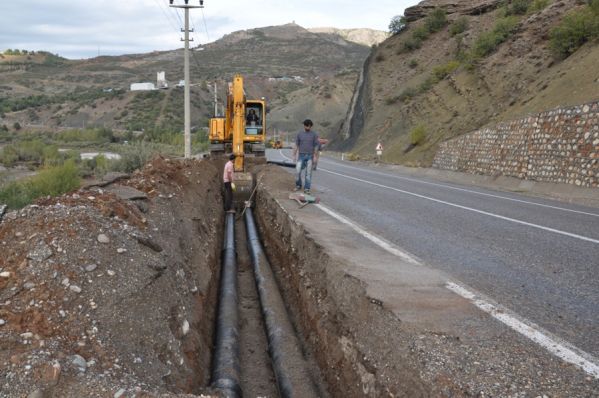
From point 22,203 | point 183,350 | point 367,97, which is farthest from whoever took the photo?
point 367,97

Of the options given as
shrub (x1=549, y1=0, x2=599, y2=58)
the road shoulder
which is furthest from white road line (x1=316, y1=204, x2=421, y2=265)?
shrub (x1=549, y1=0, x2=599, y2=58)

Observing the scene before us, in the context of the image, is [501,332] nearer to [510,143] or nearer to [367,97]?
[510,143]

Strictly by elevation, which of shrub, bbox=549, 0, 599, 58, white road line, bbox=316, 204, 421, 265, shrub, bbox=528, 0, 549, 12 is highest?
shrub, bbox=528, 0, 549, 12

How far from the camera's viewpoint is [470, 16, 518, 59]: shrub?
30000 mm

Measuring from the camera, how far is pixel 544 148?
15992 mm

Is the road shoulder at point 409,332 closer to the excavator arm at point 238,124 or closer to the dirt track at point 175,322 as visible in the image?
the dirt track at point 175,322

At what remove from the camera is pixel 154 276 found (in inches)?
205

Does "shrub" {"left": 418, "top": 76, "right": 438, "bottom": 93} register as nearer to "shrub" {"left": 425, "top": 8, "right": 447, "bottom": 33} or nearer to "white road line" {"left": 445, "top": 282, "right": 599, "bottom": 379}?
"shrub" {"left": 425, "top": 8, "right": 447, "bottom": 33}

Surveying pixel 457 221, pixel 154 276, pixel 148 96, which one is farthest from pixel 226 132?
pixel 148 96

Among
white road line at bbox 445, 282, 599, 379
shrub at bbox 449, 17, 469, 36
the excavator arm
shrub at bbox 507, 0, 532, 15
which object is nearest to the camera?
white road line at bbox 445, 282, 599, 379

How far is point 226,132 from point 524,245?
15.2m

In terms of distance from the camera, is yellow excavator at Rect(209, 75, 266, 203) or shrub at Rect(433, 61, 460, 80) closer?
yellow excavator at Rect(209, 75, 266, 203)

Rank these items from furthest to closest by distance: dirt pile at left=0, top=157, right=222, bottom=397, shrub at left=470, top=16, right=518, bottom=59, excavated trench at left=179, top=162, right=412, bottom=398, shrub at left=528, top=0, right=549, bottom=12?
shrub at left=470, top=16, right=518, bottom=59 → shrub at left=528, top=0, right=549, bottom=12 → excavated trench at left=179, top=162, right=412, bottom=398 → dirt pile at left=0, top=157, right=222, bottom=397

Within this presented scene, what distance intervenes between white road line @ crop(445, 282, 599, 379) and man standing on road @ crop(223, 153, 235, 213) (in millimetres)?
10438
